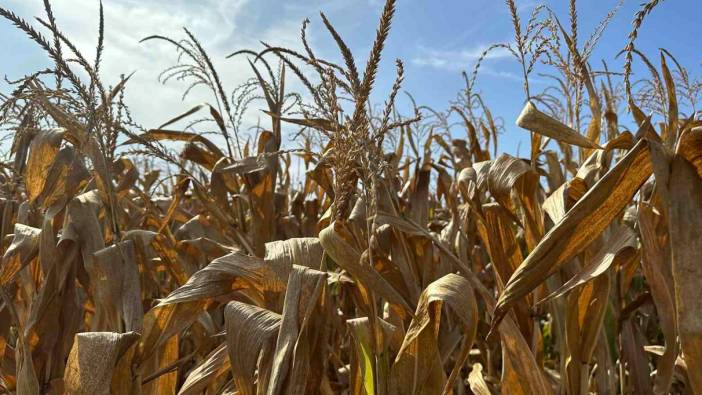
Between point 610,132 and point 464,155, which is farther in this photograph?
point 464,155

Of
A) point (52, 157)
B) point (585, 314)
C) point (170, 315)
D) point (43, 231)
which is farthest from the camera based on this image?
point (52, 157)

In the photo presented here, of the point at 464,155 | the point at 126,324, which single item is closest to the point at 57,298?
the point at 126,324

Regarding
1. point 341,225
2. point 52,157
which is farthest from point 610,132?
point 52,157

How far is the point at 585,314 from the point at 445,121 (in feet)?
10.3

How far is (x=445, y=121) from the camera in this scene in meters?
4.54

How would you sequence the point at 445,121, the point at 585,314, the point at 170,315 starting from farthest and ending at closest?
the point at 445,121
the point at 585,314
the point at 170,315

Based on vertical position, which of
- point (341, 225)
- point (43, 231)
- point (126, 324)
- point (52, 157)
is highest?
point (52, 157)

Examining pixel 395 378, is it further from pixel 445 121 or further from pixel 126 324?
pixel 445 121

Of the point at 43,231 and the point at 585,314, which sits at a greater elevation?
the point at 43,231

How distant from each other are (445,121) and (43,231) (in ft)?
10.9

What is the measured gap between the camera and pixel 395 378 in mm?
1277

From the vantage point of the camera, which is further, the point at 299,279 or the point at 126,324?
the point at 126,324

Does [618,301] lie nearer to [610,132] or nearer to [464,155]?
[610,132]

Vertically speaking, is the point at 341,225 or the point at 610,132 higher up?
the point at 610,132
